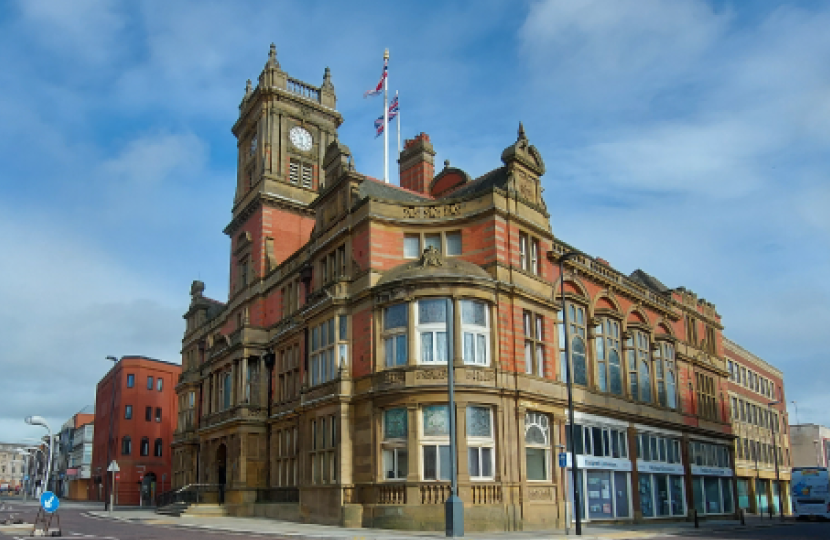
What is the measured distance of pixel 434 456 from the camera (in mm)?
25656

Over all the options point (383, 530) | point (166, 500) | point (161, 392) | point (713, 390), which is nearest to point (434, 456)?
point (383, 530)

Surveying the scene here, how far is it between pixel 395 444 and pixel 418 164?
1721 cm

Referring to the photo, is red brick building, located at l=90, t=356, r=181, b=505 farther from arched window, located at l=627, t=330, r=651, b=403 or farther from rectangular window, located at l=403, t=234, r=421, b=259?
arched window, located at l=627, t=330, r=651, b=403

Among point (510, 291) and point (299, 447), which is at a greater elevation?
point (510, 291)

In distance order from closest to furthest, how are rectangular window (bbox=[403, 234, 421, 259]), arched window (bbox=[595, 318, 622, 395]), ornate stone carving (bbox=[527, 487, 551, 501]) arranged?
ornate stone carving (bbox=[527, 487, 551, 501])
rectangular window (bbox=[403, 234, 421, 259])
arched window (bbox=[595, 318, 622, 395])

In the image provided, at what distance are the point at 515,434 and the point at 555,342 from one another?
18.3 ft

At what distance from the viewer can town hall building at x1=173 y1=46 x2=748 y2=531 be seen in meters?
26.5

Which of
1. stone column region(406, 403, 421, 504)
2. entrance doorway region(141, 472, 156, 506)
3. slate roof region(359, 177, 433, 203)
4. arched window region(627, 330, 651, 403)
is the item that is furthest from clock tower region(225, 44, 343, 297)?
entrance doorway region(141, 472, 156, 506)

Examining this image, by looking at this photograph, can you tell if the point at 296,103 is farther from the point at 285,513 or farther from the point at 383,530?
the point at 383,530

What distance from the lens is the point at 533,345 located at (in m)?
29.7

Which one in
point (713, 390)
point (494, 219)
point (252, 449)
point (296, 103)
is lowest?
point (252, 449)

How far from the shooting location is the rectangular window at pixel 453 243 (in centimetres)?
2984

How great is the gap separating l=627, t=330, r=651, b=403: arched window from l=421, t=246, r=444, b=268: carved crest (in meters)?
15.3

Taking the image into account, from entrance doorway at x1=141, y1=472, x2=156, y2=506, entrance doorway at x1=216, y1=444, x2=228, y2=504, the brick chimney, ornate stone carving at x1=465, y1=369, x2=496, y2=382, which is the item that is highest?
the brick chimney
